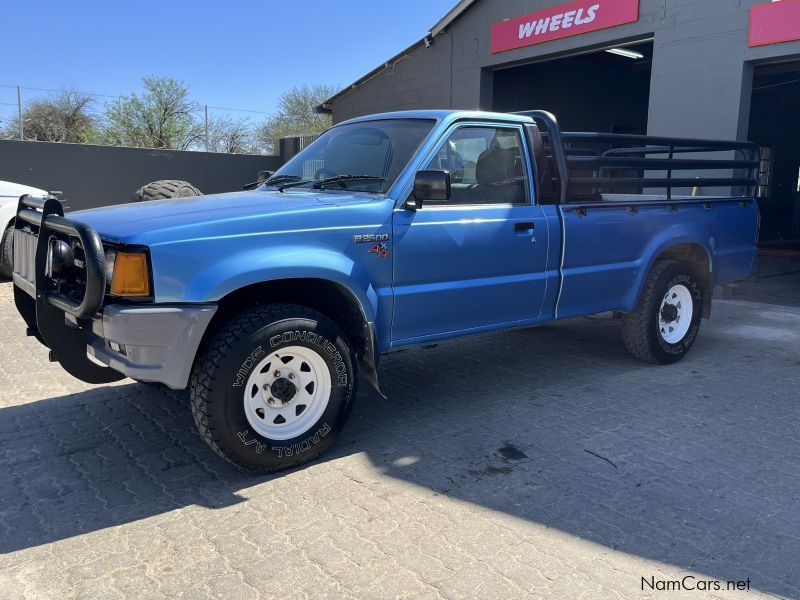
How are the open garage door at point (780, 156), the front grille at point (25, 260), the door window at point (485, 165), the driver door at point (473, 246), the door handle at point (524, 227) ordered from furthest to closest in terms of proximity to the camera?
the open garage door at point (780, 156) < the door handle at point (524, 227) < the door window at point (485, 165) < the driver door at point (473, 246) < the front grille at point (25, 260)

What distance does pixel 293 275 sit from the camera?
3439 millimetres

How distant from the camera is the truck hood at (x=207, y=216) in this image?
3223 mm

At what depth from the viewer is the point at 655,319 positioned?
18.4ft

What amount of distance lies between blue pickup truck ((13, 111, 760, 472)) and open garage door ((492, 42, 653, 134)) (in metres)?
9.35

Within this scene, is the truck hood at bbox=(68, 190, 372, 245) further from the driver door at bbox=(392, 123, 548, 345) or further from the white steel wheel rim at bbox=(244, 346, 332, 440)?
the white steel wheel rim at bbox=(244, 346, 332, 440)

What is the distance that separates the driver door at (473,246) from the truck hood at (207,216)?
1.59 ft

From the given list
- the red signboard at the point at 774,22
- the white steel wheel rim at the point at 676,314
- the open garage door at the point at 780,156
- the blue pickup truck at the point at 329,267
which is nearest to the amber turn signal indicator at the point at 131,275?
the blue pickup truck at the point at 329,267

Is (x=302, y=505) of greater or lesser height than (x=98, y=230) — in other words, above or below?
below

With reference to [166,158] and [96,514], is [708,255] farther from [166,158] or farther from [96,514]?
[166,158]

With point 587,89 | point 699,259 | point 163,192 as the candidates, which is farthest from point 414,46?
point 699,259

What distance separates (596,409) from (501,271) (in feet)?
4.03

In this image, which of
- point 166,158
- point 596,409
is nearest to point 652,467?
point 596,409

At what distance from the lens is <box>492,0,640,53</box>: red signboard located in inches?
401

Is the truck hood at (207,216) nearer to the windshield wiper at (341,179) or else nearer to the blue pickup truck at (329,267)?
the blue pickup truck at (329,267)
